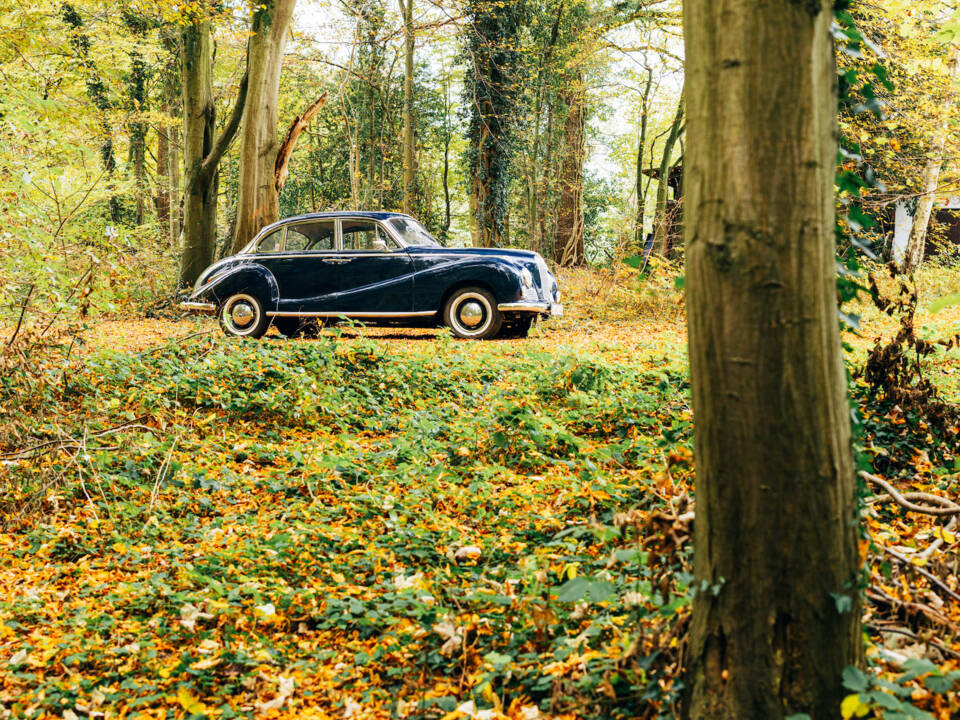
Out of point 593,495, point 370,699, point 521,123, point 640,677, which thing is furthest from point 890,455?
point 521,123

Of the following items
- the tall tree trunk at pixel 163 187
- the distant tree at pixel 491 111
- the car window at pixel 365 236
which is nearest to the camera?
the car window at pixel 365 236

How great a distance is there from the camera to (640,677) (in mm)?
2555

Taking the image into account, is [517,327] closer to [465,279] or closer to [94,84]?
[465,279]

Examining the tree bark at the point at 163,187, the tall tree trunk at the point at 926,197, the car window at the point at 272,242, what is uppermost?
the tree bark at the point at 163,187

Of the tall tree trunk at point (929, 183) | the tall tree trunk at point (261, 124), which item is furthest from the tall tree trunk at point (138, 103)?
the tall tree trunk at point (929, 183)

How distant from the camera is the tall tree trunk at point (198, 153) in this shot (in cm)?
1602

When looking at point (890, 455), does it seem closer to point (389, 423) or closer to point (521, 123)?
point (389, 423)

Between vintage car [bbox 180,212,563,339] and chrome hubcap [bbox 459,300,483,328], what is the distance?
1cm

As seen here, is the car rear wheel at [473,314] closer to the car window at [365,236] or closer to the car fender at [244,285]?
the car window at [365,236]

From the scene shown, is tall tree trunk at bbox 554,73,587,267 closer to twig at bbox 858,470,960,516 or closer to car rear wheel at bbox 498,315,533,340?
car rear wheel at bbox 498,315,533,340

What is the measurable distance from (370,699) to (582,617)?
0.96 metres

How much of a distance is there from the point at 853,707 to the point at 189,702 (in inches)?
97.8

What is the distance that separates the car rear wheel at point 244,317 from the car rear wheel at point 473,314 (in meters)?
2.97

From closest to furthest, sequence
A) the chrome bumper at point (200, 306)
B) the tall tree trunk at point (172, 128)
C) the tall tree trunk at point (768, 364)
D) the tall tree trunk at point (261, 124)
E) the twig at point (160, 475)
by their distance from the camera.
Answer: the tall tree trunk at point (768, 364) < the twig at point (160, 475) < the chrome bumper at point (200, 306) < the tall tree trunk at point (261, 124) < the tall tree trunk at point (172, 128)
